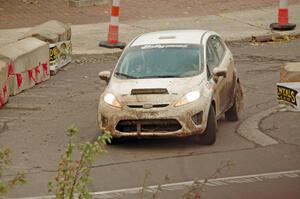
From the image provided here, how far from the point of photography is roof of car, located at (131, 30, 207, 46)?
13.4 meters

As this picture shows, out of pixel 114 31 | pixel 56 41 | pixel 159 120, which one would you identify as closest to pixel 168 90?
pixel 159 120

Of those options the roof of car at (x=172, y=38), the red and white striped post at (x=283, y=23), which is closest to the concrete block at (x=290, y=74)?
the roof of car at (x=172, y=38)

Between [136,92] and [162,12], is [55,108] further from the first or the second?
[162,12]

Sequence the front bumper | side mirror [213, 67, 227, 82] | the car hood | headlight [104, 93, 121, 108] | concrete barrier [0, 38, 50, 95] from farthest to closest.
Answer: concrete barrier [0, 38, 50, 95], side mirror [213, 67, 227, 82], headlight [104, 93, 121, 108], the car hood, the front bumper

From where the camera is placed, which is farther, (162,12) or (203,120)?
(162,12)

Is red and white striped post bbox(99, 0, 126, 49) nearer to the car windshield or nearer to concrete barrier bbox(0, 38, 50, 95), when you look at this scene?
concrete barrier bbox(0, 38, 50, 95)

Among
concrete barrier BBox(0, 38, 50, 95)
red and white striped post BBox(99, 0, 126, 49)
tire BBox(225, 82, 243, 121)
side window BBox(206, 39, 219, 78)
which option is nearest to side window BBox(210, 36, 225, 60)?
side window BBox(206, 39, 219, 78)

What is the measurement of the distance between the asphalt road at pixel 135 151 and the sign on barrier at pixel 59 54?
0.82 meters

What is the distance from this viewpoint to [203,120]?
39.3ft

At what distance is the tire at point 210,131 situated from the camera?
12.1 meters

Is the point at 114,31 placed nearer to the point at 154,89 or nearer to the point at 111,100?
the point at 111,100

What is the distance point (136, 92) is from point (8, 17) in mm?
11968

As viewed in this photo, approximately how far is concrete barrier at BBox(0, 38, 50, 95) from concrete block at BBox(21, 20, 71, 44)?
1.61 ft

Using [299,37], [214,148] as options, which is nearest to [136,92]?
[214,148]
